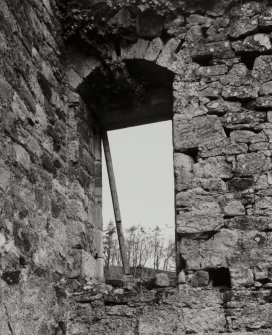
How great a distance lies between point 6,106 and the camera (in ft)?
11.6

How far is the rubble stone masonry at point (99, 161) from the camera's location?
3686 millimetres

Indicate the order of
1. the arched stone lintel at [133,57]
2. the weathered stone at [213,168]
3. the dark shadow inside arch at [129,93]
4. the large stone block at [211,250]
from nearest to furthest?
the large stone block at [211,250], the weathered stone at [213,168], the arched stone lintel at [133,57], the dark shadow inside arch at [129,93]

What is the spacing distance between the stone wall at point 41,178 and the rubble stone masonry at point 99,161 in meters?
0.01

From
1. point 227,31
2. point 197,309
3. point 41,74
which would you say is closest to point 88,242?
point 197,309

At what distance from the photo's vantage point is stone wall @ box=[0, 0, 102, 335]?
3453mm

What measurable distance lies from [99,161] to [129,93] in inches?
28.3

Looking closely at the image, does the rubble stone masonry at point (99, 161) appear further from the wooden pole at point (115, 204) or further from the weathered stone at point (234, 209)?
the wooden pole at point (115, 204)

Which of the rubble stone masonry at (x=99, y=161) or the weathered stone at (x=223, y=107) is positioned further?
the weathered stone at (x=223, y=107)

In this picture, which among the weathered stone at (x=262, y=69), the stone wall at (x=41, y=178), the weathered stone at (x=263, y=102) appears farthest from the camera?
the weathered stone at (x=262, y=69)

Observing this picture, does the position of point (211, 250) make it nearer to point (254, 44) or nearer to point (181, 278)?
point (181, 278)

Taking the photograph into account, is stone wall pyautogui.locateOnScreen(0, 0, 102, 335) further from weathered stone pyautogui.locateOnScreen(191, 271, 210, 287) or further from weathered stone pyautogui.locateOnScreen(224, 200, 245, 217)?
weathered stone pyautogui.locateOnScreen(224, 200, 245, 217)

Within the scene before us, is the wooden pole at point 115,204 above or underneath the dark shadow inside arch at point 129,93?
underneath

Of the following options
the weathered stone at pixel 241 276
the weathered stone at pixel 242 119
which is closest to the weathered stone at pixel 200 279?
the weathered stone at pixel 241 276

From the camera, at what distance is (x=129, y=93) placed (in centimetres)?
496
